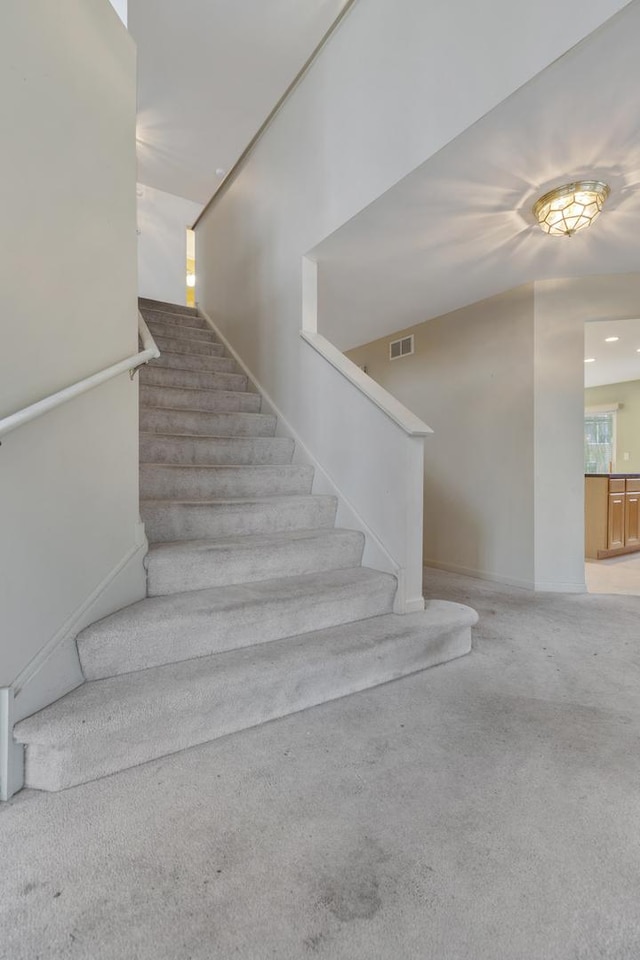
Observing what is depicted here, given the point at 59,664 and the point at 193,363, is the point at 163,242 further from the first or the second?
the point at 59,664

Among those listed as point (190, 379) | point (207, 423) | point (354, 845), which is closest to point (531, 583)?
point (207, 423)

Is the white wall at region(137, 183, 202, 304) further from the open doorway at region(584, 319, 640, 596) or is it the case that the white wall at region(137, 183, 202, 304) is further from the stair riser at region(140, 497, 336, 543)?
the open doorway at region(584, 319, 640, 596)

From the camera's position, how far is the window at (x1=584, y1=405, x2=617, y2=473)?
7785 millimetres

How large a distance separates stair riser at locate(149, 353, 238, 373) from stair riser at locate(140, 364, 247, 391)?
56 mm

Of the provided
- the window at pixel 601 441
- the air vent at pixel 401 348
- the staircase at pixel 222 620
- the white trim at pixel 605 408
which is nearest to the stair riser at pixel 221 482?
the staircase at pixel 222 620

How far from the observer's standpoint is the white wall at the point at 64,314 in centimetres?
126

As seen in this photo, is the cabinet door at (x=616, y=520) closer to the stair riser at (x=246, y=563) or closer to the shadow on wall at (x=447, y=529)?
the shadow on wall at (x=447, y=529)

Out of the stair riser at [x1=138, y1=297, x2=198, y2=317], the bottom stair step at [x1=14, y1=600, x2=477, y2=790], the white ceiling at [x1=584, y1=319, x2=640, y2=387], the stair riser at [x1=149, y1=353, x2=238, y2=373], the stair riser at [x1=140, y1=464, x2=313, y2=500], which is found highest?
the stair riser at [x1=138, y1=297, x2=198, y2=317]

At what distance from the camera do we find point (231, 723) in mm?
1542

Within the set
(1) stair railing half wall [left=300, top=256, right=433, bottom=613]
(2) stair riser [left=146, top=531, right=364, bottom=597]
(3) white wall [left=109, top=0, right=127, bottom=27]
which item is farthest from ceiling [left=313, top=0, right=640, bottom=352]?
(2) stair riser [left=146, top=531, right=364, bottom=597]

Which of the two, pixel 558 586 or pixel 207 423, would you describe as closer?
pixel 207 423

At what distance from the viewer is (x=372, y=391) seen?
2510 mm

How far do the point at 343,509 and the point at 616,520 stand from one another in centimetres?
392

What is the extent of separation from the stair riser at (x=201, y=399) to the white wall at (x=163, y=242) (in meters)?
3.39
